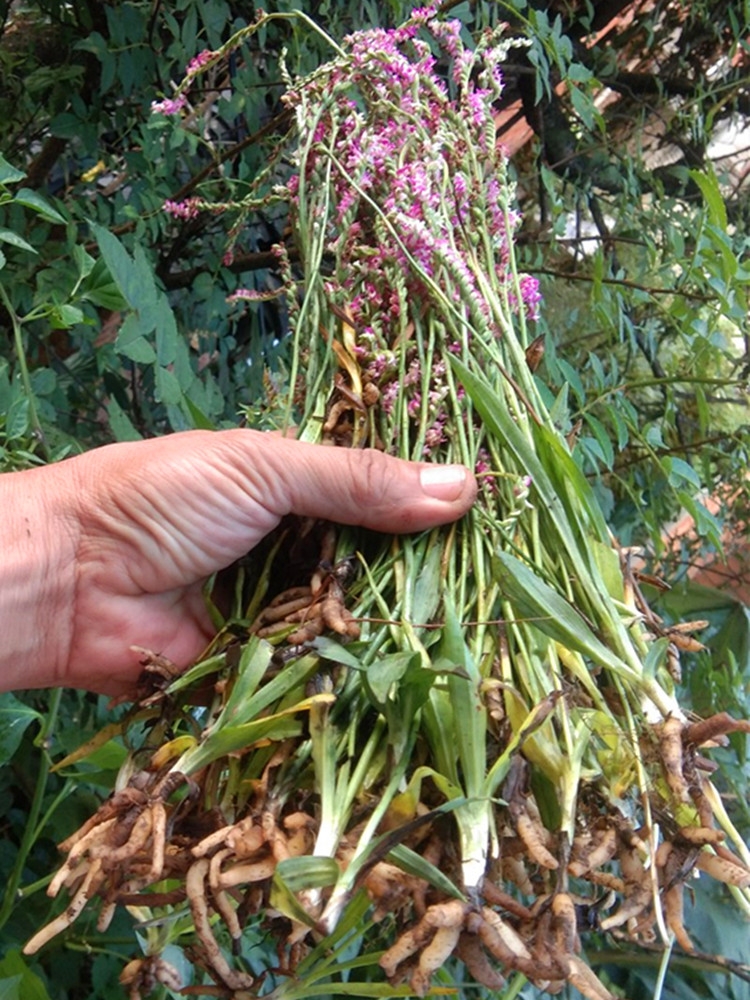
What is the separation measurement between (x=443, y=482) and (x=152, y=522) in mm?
210

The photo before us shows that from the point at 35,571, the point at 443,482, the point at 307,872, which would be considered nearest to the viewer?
the point at 307,872

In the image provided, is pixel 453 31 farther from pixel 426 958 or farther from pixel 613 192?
pixel 613 192

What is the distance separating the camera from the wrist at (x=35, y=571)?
2.04 ft

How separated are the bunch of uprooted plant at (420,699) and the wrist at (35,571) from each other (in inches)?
5.6

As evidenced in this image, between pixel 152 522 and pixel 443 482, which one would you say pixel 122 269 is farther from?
pixel 443 482

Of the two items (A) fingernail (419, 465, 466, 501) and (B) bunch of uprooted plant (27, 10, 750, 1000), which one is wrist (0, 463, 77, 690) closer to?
(B) bunch of uprooted plant (27, 10, 750, 1000)

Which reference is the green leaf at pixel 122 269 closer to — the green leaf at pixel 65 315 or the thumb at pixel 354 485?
the green leaf at pixel 65 315

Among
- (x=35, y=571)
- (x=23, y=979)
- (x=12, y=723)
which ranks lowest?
(x=23, y=979)

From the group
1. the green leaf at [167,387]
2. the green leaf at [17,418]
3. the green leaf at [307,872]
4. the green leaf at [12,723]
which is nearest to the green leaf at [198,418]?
the green leaf at [167,387]

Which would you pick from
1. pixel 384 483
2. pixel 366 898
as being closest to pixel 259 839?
pixel 366 898

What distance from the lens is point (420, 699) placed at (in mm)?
429

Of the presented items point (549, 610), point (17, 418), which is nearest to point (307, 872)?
point (549, 610)

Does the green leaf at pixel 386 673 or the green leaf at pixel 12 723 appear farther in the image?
the green leaf at pixel 12 723

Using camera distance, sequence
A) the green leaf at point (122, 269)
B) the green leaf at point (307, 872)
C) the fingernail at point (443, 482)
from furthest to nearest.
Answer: the green leaf at point (122, 269) → the fingernail at point (443, 482) → the green leaf at point (307, 872)
